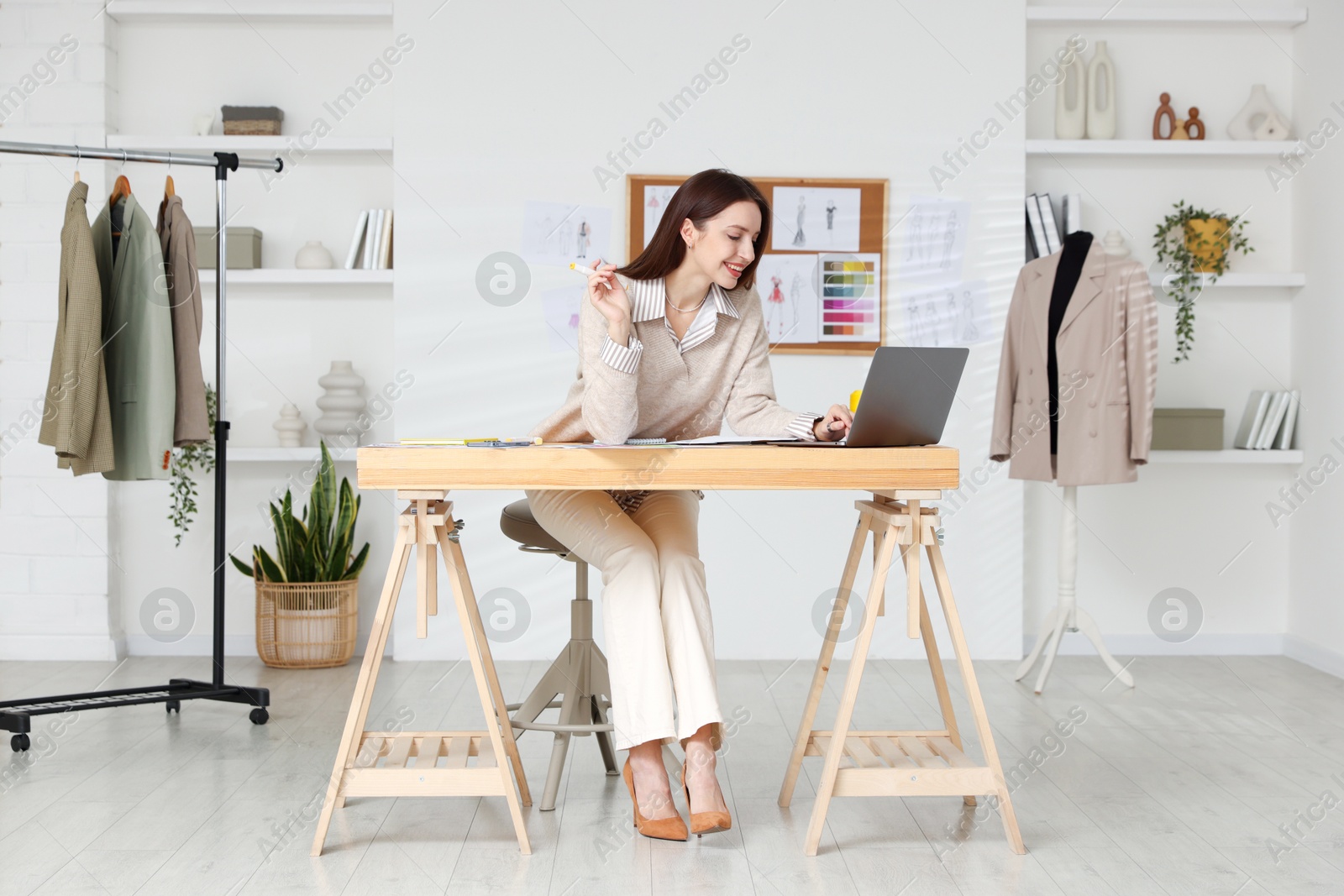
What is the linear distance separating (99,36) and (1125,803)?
3.98m

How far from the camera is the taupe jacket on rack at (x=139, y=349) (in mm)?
3010

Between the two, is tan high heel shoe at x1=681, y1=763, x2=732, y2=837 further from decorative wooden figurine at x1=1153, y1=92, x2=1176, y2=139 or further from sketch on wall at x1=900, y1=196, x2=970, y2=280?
decorative wooden figurine at x1=1153, y1=92, x2=1176, y2=139

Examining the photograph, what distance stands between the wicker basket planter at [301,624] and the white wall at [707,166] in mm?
227

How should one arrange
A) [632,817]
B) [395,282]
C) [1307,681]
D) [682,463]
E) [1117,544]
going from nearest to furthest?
[682,463] < [632,817] < [1307,681] < [395,282] < [1117,544]

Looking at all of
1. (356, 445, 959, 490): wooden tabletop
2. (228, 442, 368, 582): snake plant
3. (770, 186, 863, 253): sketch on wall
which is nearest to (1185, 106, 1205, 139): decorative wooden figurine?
(770, 186, 863, 253): sketch on wall

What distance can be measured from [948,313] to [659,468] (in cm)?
232

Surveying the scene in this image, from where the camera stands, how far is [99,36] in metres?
3.92

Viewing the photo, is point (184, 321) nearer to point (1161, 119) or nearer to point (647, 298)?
point (647, 298)

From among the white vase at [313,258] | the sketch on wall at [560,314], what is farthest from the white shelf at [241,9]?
the sketch on wall at [560,314]

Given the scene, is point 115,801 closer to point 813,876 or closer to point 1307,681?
point 813,876

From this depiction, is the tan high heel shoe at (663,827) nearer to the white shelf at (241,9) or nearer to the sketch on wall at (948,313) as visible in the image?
the sketch on wall at (948,313)

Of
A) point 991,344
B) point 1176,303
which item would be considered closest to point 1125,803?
point 991,344

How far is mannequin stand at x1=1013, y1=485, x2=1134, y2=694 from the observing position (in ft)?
11.6

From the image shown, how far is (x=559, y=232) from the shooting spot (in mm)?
3889
